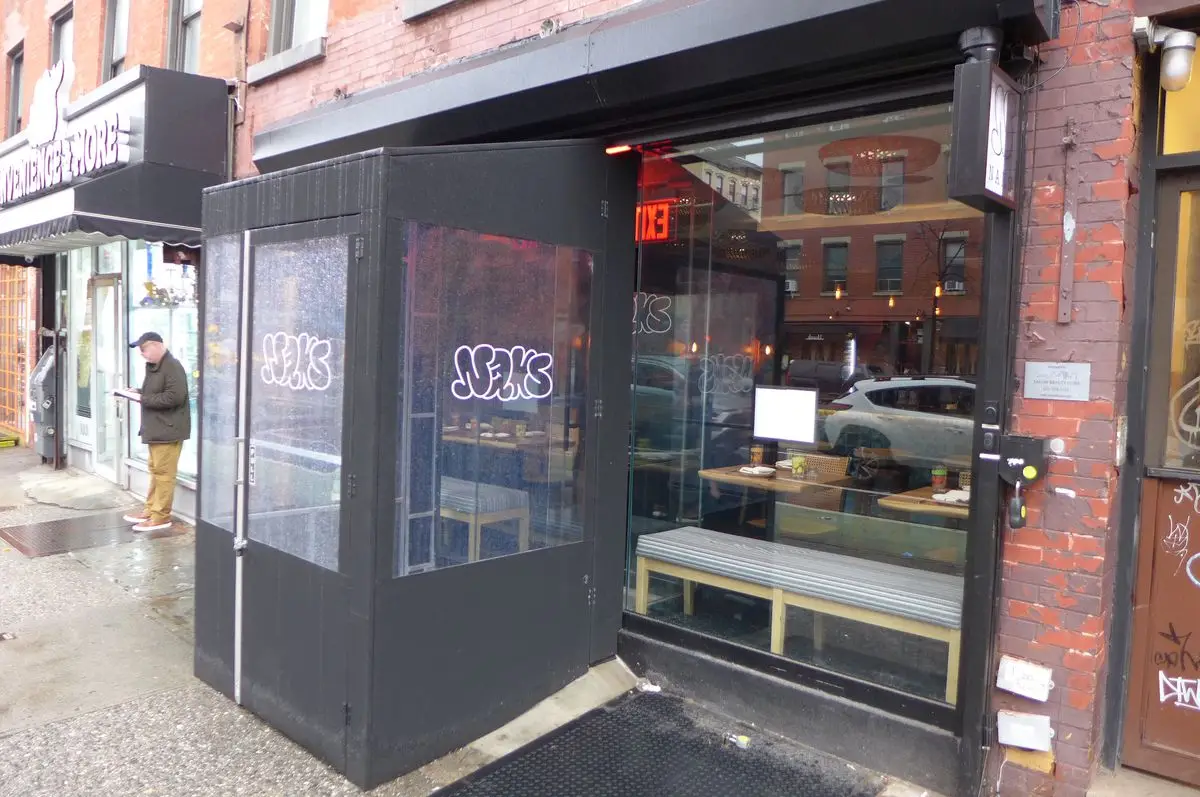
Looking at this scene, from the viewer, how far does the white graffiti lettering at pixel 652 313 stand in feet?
17.6

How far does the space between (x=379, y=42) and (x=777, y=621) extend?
201 inches

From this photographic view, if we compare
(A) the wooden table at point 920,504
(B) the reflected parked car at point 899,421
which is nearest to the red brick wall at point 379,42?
(B) the reflected parked car at point 899,421

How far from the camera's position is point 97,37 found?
1068 cm

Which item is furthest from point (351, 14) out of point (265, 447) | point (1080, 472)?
point (1080, 472)

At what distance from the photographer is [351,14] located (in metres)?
6.83

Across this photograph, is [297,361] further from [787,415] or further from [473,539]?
[787,415]

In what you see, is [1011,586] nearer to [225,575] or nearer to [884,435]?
[884,435]

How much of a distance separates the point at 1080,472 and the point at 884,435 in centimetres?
205

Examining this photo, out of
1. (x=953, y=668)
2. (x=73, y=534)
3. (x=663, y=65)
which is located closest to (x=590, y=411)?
(x=663, y=65)

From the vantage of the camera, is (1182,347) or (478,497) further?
(478,497)

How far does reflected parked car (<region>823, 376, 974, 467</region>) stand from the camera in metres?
5.05

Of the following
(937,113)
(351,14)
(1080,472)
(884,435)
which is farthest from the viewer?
(351,14)

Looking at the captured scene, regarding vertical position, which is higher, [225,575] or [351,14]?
[351,14]

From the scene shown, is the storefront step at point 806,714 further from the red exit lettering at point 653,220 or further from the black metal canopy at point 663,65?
the black metal canopy at point 663,65
